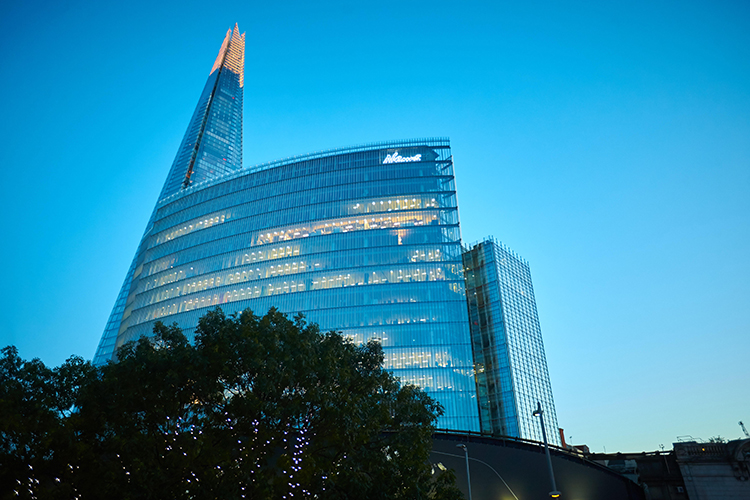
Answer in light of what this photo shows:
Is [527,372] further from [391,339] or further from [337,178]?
[337,178]

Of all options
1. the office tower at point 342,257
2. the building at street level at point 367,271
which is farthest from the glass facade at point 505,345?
the office tower at point 342,257

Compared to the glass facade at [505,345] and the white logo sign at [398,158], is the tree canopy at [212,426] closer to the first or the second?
the glass facade at [505,345]

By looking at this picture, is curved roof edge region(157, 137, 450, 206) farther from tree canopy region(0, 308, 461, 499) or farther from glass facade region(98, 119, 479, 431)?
tree canopy region(0, 308, 461, 499)

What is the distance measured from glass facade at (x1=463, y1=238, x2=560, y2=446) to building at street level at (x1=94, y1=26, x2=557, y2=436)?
1.12ft

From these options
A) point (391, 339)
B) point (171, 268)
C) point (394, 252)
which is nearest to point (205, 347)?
point (391, 339)

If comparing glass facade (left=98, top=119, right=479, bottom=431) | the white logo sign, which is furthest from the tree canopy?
the white logo sign

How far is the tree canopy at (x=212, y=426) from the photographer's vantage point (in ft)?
71.1

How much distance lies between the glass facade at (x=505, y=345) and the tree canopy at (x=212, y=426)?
259 feet

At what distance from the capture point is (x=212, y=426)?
937 inches

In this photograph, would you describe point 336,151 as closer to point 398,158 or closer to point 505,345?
point 398,158

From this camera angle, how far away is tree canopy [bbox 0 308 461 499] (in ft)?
71.1

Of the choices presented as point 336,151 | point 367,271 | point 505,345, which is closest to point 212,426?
point 367,271

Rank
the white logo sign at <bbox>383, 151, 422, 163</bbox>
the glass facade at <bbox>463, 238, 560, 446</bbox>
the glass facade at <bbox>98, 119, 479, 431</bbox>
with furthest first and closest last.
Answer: the white logo sign at <bbox>383, 151, 422, 163</bbox>
the glass facade at <bbox>463, 238, 560, 446</bbox>
the glass facade at <bbox>98, 119, 479, 431</bbox>

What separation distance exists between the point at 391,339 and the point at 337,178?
139 ft
